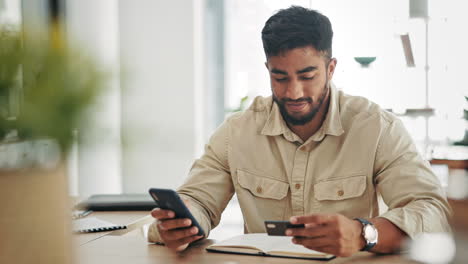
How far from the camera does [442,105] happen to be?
442 cm

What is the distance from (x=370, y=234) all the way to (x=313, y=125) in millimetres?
603

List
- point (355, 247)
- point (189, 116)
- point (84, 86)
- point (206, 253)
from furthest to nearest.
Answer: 1. point (189, 116)
2. point (206, 253)
3. point (355, 247)
4. point (84, 86)

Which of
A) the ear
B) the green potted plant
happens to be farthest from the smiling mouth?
the green potted plant

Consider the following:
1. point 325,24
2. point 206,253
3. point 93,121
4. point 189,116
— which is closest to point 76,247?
point 93,121

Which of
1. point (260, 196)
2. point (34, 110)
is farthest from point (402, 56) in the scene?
point (34, 110)

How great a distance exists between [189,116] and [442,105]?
1.98m

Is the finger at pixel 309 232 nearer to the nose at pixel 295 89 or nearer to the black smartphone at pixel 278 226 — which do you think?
the black smartphone at pixel 278 226

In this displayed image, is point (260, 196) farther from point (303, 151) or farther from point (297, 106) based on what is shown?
point (297, 106)

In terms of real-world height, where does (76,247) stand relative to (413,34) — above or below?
below

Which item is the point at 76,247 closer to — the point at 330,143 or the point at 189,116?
the point at 330,143

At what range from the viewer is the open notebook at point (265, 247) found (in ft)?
4.64

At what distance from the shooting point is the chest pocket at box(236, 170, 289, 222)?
1924mm

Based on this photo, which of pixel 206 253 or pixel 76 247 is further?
pixel 206 253

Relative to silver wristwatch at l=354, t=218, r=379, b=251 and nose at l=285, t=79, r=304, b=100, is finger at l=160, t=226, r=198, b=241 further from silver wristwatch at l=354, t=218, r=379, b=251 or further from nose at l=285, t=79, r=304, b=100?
nose at l=285, t=79, r=304, b=100
